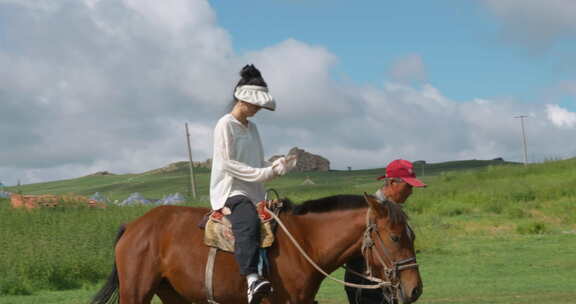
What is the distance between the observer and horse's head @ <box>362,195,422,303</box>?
5.25 metres

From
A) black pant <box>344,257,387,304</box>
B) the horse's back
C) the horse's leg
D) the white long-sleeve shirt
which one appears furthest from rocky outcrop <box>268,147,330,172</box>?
the white long-sleeve shirt

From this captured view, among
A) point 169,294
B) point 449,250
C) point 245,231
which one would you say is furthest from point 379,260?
point 449,250

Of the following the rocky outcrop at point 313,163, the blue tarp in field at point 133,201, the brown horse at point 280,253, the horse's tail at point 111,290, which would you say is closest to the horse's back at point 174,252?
the brown horse at point 280,253

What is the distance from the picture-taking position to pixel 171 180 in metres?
59.0

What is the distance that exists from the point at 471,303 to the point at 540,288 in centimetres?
224

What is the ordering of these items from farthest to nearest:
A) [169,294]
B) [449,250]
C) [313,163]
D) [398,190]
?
[313,163], [449,250], [169,294], [398,190]

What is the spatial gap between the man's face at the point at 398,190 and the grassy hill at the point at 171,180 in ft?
142

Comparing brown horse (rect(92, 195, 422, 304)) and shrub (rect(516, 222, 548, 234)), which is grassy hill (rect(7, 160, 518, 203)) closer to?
shrub (rect(516, 222, 548, 234))

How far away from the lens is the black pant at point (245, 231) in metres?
5.50

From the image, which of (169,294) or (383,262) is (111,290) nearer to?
(169,294)

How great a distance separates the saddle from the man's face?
3.10ft

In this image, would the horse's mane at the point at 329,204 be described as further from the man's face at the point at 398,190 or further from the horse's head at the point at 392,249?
the man's face at the point at 398,190

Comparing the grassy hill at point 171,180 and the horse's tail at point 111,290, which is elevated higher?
the grassy hill at point 171,180

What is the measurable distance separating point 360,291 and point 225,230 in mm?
1173
